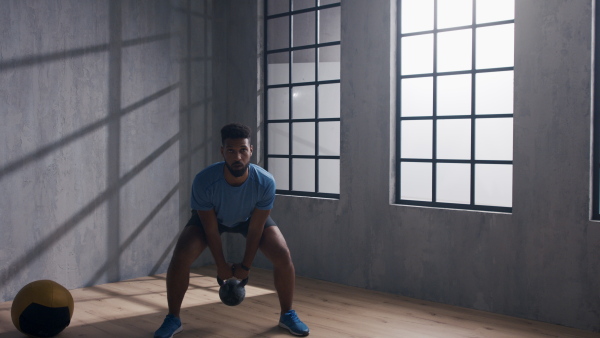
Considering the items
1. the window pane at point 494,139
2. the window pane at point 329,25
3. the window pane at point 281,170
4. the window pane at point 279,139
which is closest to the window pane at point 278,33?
the window pane at point 329,25

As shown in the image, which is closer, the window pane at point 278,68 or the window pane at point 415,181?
the window pane at point 415,181

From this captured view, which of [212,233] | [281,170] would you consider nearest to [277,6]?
[281,170]

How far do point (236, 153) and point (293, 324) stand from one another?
98cm

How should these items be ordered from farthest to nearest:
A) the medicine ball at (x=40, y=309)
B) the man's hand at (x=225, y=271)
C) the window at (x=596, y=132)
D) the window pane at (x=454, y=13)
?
the window pane at (x=454, y=13) < the window at (x=596, y=132) < the man's hand at (x=225, y=271) < the medicine ball at (x=40, y=309)

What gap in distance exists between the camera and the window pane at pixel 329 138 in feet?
15.9

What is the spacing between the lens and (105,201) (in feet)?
15.2

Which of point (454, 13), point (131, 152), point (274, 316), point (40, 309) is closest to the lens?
point (40, 309)

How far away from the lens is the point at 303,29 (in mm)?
5027

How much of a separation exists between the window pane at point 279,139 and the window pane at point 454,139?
144 cm

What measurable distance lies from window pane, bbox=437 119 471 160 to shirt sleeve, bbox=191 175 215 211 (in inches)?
66.7

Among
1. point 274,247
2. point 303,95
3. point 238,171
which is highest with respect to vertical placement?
point 303,95

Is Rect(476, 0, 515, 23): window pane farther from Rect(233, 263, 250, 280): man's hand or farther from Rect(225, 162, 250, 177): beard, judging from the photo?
Rect(233, 263, 250, 280): man's hand

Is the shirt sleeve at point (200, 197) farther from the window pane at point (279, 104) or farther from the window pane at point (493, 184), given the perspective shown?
the window pane at point (279, 104)

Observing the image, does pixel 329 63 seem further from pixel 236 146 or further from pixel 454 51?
pixel 236 146
